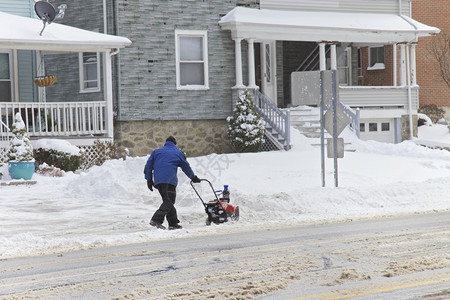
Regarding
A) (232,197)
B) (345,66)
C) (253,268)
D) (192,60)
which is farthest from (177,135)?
(253,268)

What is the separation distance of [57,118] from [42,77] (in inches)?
65.5

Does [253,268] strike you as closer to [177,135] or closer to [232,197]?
[232,197]

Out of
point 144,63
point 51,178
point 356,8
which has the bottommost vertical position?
point 51,178

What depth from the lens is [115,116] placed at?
85.6 feet

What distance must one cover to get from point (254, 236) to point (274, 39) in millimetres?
16283

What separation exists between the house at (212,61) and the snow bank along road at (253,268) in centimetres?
1414

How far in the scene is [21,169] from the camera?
2005cm

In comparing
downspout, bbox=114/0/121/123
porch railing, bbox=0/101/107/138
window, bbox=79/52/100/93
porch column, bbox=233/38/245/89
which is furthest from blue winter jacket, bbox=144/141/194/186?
porch column, bbox=233/38/245/89

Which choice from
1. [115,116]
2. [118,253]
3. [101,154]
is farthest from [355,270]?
[115,116]

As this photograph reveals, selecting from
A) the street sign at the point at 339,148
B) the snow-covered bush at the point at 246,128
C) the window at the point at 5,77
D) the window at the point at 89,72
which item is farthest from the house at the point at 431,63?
the street sign at the point at 339,148

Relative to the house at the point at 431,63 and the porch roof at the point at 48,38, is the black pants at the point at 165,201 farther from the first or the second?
the house at the point at 431,63

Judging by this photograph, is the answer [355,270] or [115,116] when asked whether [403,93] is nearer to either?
[115,116]

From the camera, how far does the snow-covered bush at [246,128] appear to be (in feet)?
85.1

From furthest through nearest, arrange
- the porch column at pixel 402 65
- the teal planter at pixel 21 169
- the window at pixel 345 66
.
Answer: the window at pixel 345 66
the porch column at pixel 402 65
the teal planter at pixel 21 169
